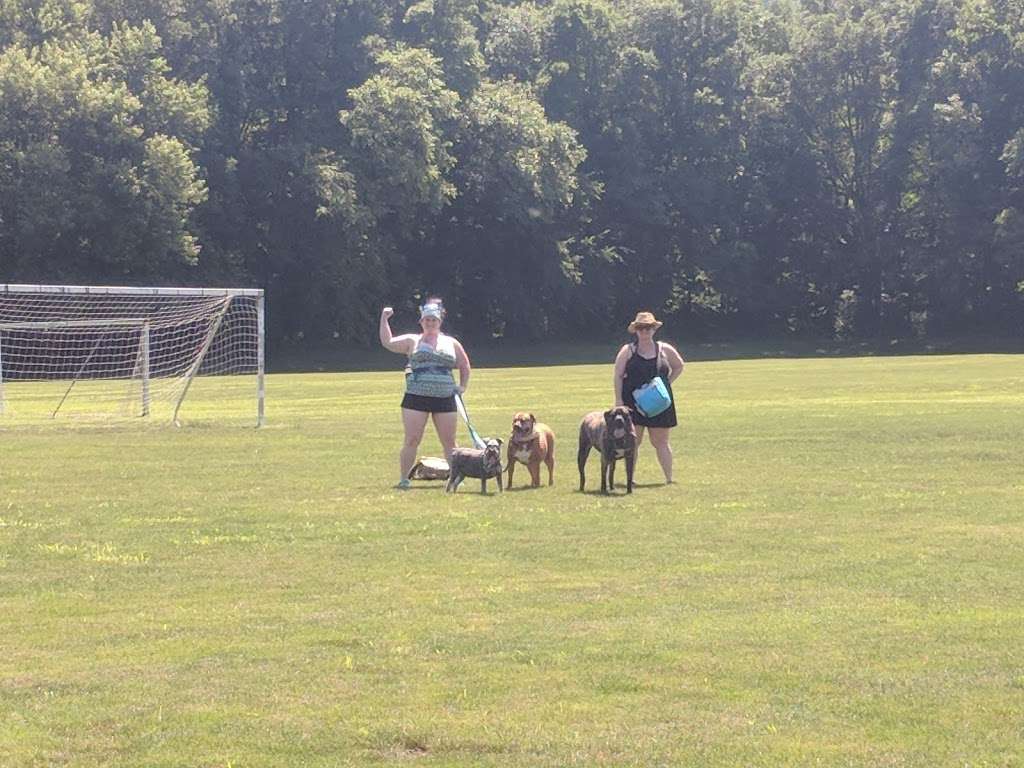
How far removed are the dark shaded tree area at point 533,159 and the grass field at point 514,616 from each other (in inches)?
1374

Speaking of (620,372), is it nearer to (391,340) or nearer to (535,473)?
(535,473)

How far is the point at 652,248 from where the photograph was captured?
225 ft

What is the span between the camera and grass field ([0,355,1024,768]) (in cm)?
631

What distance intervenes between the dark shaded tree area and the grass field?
3491 cm

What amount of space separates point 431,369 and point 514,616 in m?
6.72

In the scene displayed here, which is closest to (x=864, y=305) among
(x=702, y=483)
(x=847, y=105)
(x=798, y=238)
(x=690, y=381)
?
(x=798, y=238)

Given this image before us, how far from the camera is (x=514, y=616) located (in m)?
8.65

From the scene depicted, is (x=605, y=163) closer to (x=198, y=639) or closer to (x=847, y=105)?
(x=847, y=105)

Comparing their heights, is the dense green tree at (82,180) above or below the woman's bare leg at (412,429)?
above

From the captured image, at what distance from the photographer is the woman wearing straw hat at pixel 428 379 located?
1512cm

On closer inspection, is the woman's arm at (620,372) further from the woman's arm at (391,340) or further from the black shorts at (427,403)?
the woman's arm at (391,340)

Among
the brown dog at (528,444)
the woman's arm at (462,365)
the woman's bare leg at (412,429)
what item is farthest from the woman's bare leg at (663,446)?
the woman's bare leg at (412,429)

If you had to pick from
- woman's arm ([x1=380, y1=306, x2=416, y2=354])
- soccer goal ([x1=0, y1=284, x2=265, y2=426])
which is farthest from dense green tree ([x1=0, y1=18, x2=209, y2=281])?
woman's arm ([x1=380, y1=306, x2=416, y2=354])

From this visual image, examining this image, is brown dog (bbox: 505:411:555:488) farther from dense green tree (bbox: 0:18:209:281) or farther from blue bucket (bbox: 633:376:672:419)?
dense green tree (bbox: 0:18:209:281)
